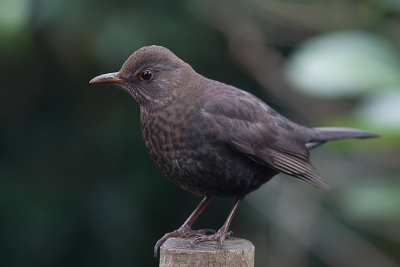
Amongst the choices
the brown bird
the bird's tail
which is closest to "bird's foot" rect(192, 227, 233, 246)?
the brown bird

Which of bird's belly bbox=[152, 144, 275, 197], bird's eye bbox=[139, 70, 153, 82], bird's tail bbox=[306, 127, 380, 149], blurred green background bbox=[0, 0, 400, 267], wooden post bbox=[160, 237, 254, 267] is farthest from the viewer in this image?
blurred green background bbox=[0, 0, 400, 267]

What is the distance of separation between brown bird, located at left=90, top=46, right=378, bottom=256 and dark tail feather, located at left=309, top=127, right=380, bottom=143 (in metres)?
0.49

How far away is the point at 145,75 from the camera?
4121 mm

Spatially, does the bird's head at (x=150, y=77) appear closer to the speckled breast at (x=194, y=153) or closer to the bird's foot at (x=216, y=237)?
Result: the speckled breast at (x=194, y=153)

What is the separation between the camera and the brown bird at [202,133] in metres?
3.86

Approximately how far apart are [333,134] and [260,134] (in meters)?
0.92

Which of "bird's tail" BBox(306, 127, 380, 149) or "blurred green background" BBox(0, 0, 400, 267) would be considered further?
"blurred green background" BBox(0, 0, 400, 267)

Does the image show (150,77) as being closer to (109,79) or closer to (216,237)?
(109,79)

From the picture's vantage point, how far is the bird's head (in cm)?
405

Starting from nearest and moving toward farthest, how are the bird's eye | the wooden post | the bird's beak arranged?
the wooden post, the bird's beak, the bird's eye

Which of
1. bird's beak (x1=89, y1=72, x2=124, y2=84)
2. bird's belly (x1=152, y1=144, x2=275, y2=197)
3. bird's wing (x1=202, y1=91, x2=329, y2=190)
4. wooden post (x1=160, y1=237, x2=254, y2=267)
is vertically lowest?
wooden post (x1=160, y1=237, x2=254, y2=267)

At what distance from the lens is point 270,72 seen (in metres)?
6.41

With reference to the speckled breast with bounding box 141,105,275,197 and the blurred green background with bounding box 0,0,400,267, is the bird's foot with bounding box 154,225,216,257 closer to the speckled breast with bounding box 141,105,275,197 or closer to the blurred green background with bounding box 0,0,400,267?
the speckled breast with bounding box 141,105,275,197

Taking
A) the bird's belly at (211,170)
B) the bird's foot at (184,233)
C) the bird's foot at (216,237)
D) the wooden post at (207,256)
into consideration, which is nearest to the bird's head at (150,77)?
the bird's belly at (211,170)
